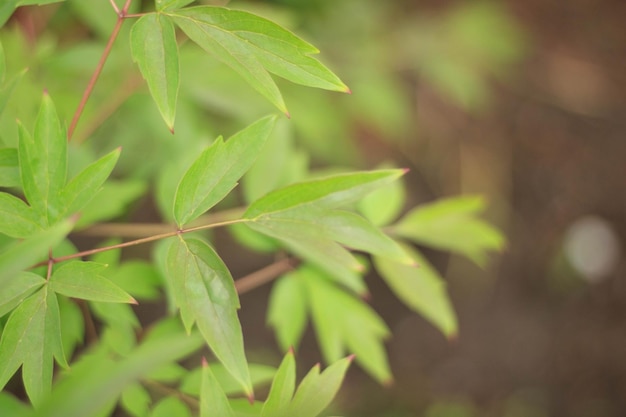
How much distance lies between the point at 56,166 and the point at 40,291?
0.13 m

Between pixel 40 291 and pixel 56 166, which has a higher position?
pixel 56 166

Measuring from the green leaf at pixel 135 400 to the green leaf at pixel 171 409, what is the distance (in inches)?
0.6

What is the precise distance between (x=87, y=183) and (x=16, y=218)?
8 centimetres

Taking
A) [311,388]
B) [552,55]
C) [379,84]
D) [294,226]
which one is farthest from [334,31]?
[311,388]

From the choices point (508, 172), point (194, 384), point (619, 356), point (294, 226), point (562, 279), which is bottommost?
point (619, 356)

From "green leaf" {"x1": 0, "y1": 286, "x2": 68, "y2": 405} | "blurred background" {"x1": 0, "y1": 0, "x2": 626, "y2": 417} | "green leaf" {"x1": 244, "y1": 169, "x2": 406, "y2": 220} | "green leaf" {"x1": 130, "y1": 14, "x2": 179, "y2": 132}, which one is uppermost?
"green leaf" {"x1": 130, "y1": 14, "x2": 179, "y2": 132}

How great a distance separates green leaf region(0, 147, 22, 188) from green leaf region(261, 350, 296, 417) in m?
0.37

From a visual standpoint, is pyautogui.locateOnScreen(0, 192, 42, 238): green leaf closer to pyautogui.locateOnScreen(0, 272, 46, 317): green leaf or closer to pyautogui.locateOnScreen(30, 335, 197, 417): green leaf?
pyautogui.locateOnScreen(0, 272, 46, 317): green leaf

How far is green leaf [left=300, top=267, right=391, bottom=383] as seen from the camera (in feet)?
3.01

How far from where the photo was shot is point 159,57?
625 millimetres

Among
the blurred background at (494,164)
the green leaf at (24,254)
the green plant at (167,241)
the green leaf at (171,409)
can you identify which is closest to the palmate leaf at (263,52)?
the green plant at (167,241)

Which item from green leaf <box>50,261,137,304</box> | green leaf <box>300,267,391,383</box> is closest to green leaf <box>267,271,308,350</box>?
green leaf <box>300,267,391,383</box>

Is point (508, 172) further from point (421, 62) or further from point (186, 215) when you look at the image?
point (186, 215)

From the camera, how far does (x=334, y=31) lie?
177 cm
